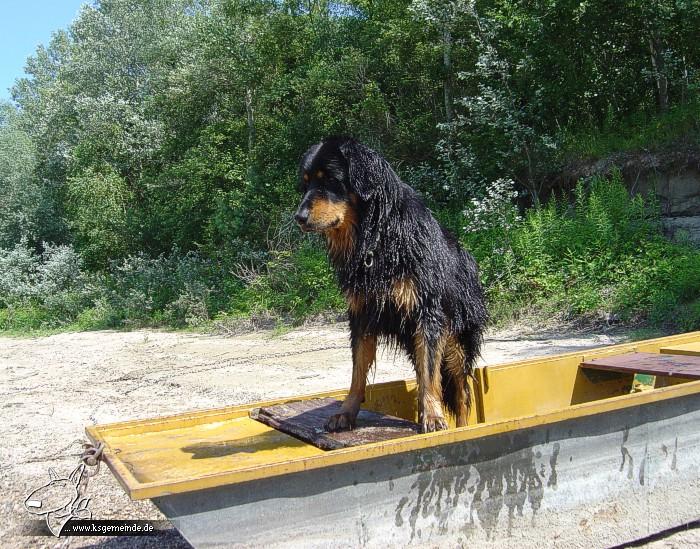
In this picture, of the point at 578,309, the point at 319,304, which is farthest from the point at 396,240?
the point at 319,304

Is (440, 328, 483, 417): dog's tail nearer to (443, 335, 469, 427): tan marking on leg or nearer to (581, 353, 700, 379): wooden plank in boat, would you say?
(443, 335, 469, 427): tan marking on leg

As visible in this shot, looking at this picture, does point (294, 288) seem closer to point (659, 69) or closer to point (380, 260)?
point (659, 69)

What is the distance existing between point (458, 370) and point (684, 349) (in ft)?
6.75

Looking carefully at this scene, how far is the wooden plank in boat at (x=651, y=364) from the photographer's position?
4.17 metres

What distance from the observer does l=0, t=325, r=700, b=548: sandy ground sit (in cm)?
465

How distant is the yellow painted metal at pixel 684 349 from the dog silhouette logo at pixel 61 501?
13.7ft

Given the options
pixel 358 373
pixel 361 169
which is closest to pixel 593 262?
pixel 358 373

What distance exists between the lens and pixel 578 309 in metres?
10.3

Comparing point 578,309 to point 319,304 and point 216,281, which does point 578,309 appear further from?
point 216,281

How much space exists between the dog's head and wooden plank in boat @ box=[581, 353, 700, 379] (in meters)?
2.35

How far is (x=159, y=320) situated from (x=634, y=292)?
37.7 ft

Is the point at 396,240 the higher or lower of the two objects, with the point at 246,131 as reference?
lower

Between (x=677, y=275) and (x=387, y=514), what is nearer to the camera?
(x=387, y=514)

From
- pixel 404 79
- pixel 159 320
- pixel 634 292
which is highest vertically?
pixel 404 79
